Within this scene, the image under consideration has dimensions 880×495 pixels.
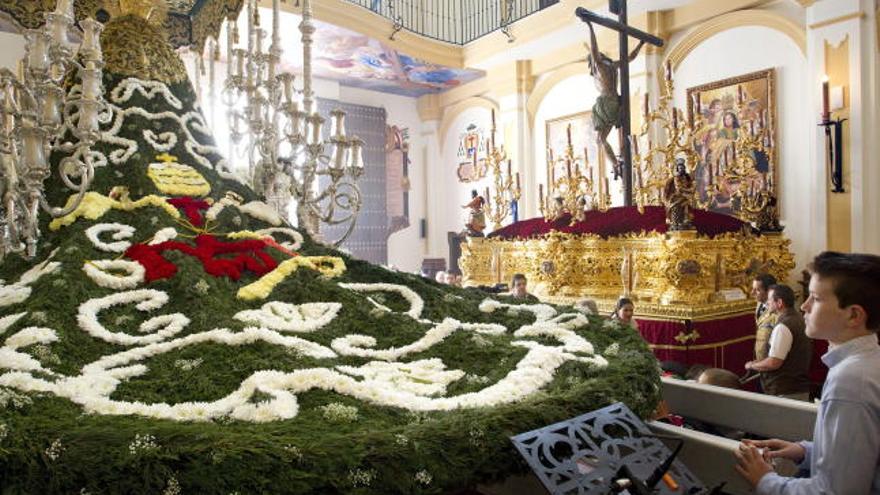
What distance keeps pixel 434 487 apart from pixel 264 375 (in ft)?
2.05

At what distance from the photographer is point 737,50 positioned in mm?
9719

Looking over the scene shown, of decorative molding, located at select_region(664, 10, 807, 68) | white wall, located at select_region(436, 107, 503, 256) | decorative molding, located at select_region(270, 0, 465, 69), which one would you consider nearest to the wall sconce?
decorative molding, located at select_region(664, 10, 807, 68)

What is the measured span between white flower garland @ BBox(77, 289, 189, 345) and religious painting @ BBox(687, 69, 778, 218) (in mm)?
8185

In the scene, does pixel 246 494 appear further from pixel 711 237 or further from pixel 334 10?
pixel 334 10

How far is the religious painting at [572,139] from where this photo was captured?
40.2 feet

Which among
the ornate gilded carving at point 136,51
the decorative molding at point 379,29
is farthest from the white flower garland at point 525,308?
the decorative molding at point 379,29

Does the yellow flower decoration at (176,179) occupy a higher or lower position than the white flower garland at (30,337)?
higher

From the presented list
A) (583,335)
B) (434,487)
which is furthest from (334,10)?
(434,487)

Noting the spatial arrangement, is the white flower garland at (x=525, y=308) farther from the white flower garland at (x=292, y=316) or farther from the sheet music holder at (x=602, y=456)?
the sheet music holder at (x=602, y=456)

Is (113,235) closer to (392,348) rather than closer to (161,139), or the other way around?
(161,139)

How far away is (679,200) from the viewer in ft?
19.5

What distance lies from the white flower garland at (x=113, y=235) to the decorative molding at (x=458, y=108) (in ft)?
40.0

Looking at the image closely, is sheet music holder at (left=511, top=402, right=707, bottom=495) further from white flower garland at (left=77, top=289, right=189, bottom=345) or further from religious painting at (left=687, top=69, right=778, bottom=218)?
religious painting at (left=687, top=69, right=778, bottom=218)

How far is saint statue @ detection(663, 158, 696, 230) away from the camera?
19.6ft
